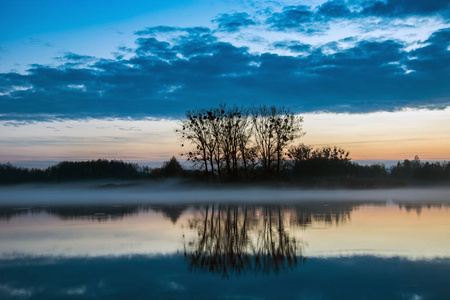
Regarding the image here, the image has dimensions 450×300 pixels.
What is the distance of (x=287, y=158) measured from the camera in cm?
4234

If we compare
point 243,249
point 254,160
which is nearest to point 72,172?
point 254,160

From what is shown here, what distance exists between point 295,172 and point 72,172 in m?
28.0

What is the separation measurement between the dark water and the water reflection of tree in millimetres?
19

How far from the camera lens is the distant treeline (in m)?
42.7

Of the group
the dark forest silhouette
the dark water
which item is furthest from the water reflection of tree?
the dark forest silhouette

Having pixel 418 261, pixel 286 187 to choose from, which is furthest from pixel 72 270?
pixel 286 187

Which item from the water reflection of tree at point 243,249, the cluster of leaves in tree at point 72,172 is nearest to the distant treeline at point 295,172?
the cluster of leaves in tree at point 72,172

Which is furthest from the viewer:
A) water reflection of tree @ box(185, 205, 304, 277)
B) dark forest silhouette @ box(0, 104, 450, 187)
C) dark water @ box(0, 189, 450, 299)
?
dark forest silhouette @ box(0, 104, 450, 187)

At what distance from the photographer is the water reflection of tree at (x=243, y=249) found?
7.02 m

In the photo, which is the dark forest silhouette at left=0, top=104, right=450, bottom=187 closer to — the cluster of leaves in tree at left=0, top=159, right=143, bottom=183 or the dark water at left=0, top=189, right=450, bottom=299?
the cluster of leaves in tree at left=0, top=159, right=143, bottom=183

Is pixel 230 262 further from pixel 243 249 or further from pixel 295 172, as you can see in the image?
pixel 295 172

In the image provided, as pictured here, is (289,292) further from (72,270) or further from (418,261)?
(72,270)

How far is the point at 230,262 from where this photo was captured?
737 centimetres

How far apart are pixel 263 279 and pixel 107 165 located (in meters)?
50.5
